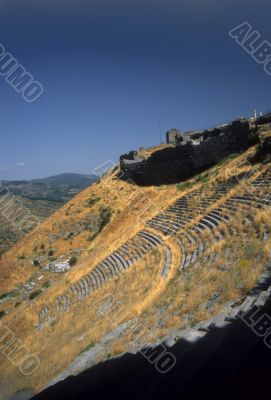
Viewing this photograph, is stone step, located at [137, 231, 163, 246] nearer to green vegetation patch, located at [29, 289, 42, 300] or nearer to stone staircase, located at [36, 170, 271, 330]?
stone staircase, located at [36, 170, 271, 330]

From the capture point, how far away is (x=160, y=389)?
164 inches

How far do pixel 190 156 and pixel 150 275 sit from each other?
20947mm

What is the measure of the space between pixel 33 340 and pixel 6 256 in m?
22.1

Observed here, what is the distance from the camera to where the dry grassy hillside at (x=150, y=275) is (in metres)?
8.62

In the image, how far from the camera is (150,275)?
13531 millimetres

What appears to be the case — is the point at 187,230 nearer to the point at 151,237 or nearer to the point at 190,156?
the point at 151,237

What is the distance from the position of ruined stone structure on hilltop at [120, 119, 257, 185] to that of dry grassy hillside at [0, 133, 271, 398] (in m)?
3.10

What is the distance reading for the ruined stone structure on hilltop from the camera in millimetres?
28141

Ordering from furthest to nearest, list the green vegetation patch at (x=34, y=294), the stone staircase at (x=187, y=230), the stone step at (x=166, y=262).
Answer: the green vegetation patch at (x=34, y=294), the stone staircase at (x=187, y=230), the stone step at (x=166, y=262)

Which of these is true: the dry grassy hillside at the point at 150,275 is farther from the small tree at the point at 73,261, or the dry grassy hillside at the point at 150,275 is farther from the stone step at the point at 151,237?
the small tree at the point at 73,261

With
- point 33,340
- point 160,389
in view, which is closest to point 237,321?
point 160,389

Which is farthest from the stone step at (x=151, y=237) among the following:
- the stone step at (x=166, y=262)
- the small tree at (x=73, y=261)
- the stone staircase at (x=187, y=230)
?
the small tree at (x=73, y=261)

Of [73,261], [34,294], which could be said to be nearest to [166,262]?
[34,294]

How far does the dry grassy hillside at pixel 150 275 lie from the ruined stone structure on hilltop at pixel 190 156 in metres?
3.10
